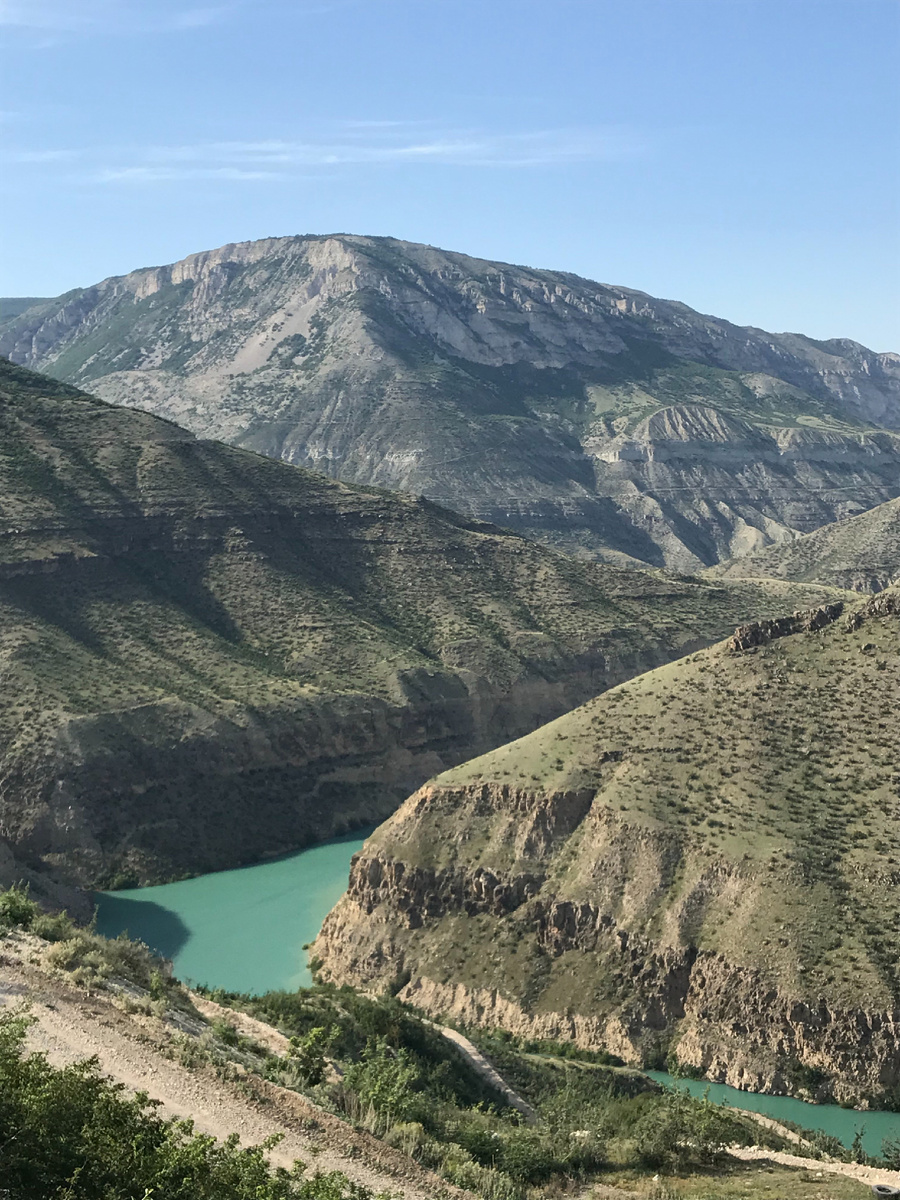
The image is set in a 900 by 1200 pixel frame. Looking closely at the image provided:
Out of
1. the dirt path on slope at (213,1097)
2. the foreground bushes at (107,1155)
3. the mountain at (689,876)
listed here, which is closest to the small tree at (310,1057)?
the dirt path on slope at (213,1097)

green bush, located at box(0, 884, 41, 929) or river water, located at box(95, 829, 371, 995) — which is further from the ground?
green bush, located at box(0, 884, 41, 929)

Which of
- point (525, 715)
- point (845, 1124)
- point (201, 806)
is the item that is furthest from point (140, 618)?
point (845, 1124)

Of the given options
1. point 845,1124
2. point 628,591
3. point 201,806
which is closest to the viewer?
point 845,1124

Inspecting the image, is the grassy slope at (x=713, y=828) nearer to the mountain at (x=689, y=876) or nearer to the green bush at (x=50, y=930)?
the mountain at (x=689, y=876)

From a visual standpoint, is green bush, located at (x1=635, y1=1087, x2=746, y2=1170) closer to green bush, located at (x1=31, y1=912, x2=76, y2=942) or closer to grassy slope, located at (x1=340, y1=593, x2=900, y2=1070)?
grassy slope, located at (x1=340, y1=593, x2=900, y2=1070)

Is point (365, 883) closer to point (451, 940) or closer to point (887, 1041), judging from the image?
point (451, 940)

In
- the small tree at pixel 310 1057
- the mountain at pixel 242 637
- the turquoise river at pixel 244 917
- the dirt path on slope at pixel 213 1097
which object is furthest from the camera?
the mountain at pixel 242 637

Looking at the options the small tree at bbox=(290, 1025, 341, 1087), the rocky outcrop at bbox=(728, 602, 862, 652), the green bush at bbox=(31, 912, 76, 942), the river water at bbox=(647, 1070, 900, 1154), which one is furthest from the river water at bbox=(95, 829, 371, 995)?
the small tree at bbox=(290, 1025, 341, 1087)
